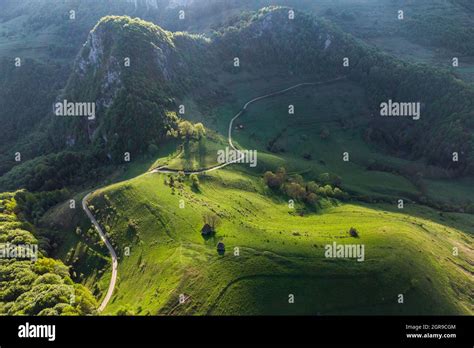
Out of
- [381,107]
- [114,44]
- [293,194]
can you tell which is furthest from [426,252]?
[114,44]

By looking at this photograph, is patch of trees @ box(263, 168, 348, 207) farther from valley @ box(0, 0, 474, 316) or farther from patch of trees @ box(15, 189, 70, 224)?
patch of trees @ box(15, 189, 70, 224)

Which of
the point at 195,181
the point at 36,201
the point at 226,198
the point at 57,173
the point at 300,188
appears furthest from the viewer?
the point at 57,173

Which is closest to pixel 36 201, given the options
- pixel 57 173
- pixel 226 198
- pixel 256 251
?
pixel 57 173

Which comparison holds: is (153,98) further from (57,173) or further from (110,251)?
(110,251)

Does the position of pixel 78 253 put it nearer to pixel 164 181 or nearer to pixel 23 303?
pixel 23 303

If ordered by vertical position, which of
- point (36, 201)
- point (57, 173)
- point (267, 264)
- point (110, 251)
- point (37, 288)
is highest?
point (57, 173)

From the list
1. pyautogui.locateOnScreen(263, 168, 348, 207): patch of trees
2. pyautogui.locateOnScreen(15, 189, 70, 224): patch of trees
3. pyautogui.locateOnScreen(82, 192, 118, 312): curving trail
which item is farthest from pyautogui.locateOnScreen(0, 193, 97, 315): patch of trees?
pyautogui.locateOnScreen(263, 168, 348, 207): patch of trees

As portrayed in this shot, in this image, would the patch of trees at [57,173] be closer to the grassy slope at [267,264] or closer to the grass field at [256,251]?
the grass field at [256,251]
